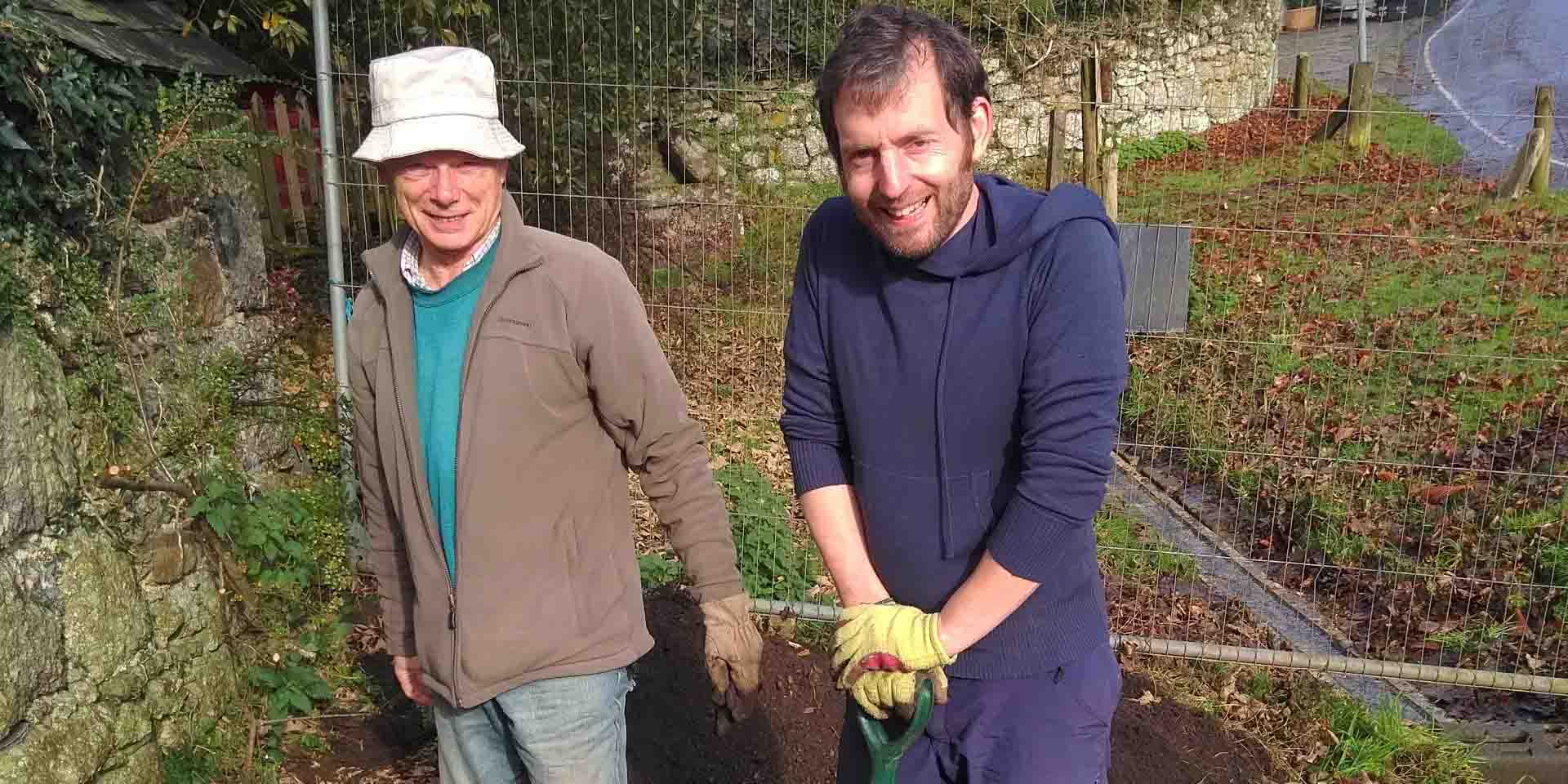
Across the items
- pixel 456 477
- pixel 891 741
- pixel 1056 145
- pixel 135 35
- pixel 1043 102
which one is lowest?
pixel 891 741

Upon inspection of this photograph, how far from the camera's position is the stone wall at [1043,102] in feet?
17.4

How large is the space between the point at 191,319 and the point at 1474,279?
7476 millimetres

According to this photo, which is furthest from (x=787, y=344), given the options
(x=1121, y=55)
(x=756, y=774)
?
(x=1121, y=55)

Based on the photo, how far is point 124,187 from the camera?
11.0ft

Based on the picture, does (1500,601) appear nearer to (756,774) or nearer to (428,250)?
(756,774)

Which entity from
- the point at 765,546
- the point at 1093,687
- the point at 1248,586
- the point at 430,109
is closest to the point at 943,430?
the point at 1093,687

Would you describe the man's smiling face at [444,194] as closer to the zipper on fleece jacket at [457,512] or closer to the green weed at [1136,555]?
the zipper on fleece jacket at [457,512]

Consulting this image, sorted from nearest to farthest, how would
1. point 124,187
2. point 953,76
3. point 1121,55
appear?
point 953,76 < point 124,187 < point 1121,55

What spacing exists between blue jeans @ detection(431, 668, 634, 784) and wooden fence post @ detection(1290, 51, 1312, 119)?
393 cm

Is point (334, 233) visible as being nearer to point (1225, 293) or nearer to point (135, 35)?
point (135, 35)

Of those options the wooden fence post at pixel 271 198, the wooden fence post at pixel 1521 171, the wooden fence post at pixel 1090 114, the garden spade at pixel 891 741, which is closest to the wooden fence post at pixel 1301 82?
the wooden fence post at pixel 1090 114

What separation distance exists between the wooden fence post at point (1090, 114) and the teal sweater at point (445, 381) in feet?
9.05

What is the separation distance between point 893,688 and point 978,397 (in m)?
0.52

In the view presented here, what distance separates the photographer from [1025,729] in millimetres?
1908
